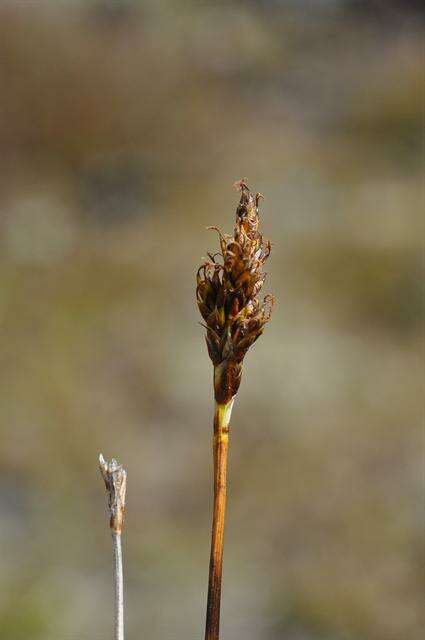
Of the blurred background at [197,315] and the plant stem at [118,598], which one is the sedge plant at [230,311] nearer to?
the plant stem at [118,598]

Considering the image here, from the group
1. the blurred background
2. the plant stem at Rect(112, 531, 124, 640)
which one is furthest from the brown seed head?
the blurred background

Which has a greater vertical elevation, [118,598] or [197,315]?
[197,315]

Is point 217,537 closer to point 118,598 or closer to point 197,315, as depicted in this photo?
point 118,598

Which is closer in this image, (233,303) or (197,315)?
(233,303)

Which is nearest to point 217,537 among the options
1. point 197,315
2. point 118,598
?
point 118,598

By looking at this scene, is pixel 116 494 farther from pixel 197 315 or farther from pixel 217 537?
pixel 197 315

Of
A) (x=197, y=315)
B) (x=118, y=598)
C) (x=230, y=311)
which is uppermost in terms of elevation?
(x=197, y=315)

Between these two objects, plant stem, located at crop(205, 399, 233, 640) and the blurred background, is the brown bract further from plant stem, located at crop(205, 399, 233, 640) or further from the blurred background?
the blurred background

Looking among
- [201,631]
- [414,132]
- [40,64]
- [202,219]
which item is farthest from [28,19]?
[201,631]
